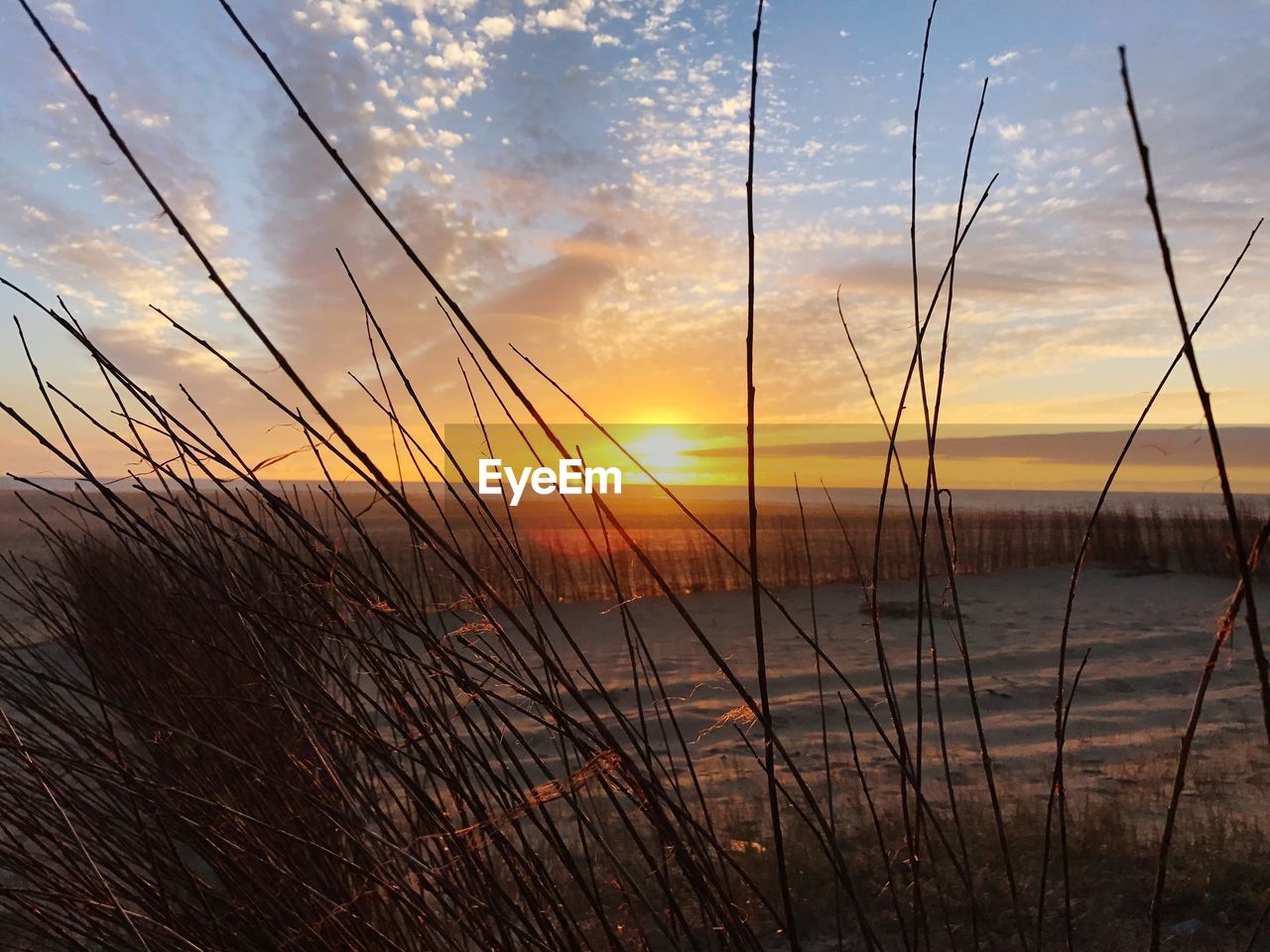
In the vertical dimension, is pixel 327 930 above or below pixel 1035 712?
above

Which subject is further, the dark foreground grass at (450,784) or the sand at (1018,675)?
the sand at (1018,675)

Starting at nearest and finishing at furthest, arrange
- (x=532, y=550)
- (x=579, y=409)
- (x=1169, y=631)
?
(x=579, y=409) < (x=1169, y=631) < (x=532, y=550)

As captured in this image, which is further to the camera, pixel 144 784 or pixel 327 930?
pixel 327 930

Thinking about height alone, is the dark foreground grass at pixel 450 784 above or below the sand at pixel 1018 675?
above

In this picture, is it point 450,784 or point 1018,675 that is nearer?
point 450,784

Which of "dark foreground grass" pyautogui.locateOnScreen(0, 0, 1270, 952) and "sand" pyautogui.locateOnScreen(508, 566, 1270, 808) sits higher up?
"dark foreground grass" pyautogui.locateOnScreen(0, 0, 1270, 952)

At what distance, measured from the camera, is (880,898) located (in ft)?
10.4

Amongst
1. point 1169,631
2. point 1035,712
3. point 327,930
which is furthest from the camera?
point 1169,631

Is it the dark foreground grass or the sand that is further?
the sand

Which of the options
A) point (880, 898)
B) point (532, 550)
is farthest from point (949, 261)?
point (532, 550)

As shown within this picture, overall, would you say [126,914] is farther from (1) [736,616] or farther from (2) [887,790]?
(1) [736,616]

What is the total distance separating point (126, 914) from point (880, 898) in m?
2.78

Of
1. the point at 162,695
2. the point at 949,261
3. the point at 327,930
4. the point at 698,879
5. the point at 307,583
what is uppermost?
the point at 949,261

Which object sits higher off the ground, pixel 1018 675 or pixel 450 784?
pixel 450 784
